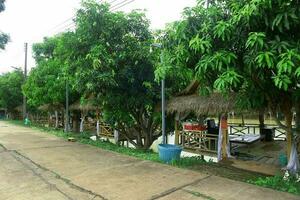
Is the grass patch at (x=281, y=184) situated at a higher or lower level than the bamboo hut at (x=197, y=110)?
lower

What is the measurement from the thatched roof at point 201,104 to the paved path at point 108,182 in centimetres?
Result: 270

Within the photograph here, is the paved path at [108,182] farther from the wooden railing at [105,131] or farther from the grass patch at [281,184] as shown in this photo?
the wooden railing at [105,131]

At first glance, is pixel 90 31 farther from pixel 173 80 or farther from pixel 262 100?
pixel 262 100

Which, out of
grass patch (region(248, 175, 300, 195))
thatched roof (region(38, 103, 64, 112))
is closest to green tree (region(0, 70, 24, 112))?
thatched roof (region(38, 103, 64, 112))

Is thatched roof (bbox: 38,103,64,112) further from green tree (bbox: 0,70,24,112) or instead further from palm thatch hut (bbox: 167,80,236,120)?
green tree (bbox: 0,70,24,112)

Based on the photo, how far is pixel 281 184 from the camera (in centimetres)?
705

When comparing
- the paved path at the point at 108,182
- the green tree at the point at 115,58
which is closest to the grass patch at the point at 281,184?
the paved path at the point at 108,182

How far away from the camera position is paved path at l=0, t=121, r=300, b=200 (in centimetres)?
651

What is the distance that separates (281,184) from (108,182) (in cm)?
399

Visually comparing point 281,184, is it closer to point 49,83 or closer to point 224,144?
point 224,144

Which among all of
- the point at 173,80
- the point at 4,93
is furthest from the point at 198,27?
the point at 4,93

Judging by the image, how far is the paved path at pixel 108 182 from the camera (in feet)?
21.4

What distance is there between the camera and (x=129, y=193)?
262 inches

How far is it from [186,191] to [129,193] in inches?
47.8
